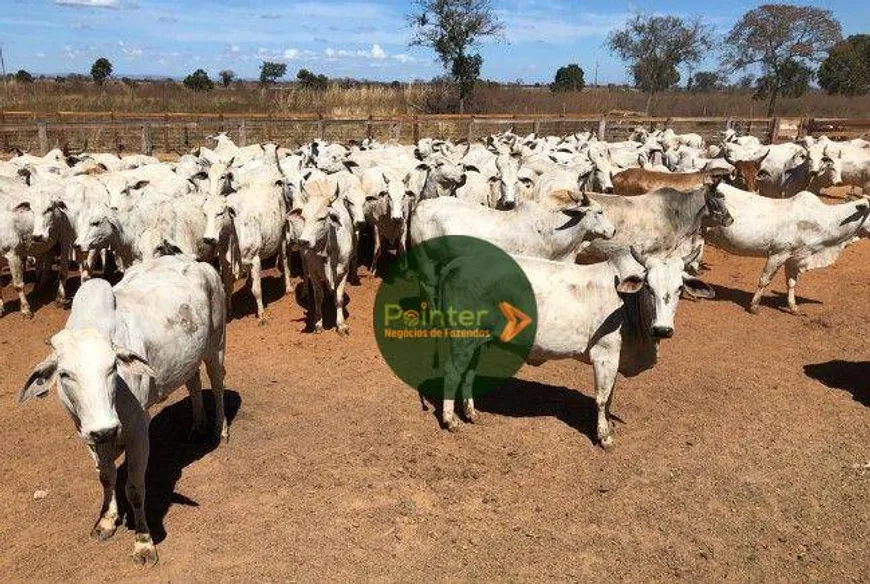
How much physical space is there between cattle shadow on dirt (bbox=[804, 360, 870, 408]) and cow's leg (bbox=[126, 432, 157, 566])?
25.0 ft

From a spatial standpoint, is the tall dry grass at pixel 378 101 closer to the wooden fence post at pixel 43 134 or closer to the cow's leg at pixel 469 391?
the wooden fence post at pixel 43 134

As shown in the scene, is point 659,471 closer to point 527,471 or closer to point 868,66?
point 527,471

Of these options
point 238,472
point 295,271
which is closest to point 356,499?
point 238,472

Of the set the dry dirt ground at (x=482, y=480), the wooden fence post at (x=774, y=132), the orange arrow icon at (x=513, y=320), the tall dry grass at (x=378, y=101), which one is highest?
the tall dry grass at (x=378, y=101)

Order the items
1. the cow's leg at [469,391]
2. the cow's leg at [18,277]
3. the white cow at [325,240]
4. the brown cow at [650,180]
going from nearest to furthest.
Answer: the cow's leg at [469,391] < the white cow at [325,240] < the cow's leg at [18,277] < the brown cow at [650,180]

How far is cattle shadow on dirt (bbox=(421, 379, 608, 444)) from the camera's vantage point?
23.3ft

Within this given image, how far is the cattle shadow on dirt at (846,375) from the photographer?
7.74 m

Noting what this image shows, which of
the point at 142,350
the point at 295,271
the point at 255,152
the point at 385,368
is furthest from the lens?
the point at 255,152

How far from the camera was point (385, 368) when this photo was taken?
840 cm

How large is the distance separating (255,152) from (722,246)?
11943 mm

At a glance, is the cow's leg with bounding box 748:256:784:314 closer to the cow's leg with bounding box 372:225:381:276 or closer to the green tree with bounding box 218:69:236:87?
the cow's leg with bounding box 372:225:381:276

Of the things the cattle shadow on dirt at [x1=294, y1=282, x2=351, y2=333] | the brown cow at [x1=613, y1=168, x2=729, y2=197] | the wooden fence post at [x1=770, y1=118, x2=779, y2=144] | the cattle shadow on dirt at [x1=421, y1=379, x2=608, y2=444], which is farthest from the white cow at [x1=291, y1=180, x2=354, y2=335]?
the wooden fence post at [x1=770, y1=118, x2=779, y2=144]

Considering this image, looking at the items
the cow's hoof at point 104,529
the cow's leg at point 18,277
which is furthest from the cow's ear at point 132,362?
the cow's leg at point 18,277

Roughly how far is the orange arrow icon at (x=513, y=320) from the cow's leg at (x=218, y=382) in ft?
9.16
